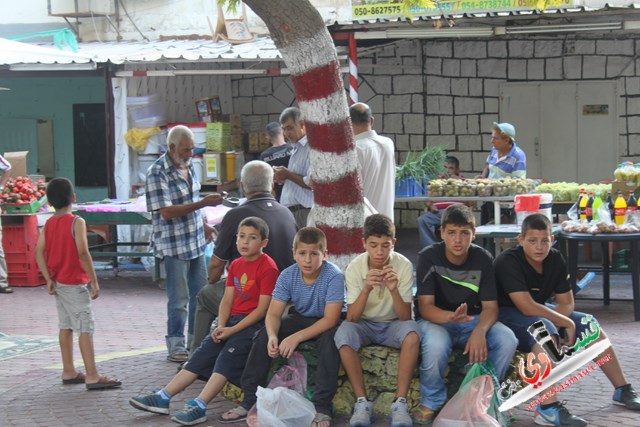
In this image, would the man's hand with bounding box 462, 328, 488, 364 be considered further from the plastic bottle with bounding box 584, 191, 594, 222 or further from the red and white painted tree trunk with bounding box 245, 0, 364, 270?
the plastic bottle with bounding box 584, 191, 594, 222

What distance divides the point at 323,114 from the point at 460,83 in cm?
1062

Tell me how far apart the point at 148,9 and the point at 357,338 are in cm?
1341

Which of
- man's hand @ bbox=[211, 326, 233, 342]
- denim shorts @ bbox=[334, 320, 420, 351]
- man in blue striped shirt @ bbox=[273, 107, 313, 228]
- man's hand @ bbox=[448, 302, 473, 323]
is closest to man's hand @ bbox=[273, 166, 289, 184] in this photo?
man in blue striped shirt @ bbox=[273, 107, 313, 228]

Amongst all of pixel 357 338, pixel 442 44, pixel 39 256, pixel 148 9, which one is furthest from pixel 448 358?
pixel 148 9

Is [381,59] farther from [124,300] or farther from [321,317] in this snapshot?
[321,317]

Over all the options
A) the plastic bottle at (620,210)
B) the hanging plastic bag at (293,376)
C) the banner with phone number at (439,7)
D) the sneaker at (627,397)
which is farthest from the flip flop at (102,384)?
the banner with phone number at (439,7)

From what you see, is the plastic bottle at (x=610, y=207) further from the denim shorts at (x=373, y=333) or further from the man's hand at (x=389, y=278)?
the man's hand at (x=389, y=278)

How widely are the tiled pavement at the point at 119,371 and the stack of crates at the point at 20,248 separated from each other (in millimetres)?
870

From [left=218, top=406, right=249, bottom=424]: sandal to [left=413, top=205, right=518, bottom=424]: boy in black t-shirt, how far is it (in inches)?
45.2

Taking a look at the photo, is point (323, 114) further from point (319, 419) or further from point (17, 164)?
point (17, 164)

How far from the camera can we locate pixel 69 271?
8211mm

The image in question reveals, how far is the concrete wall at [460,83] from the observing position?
17.2 m

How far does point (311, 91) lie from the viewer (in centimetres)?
774

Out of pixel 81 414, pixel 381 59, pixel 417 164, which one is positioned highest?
pixel 381 59
